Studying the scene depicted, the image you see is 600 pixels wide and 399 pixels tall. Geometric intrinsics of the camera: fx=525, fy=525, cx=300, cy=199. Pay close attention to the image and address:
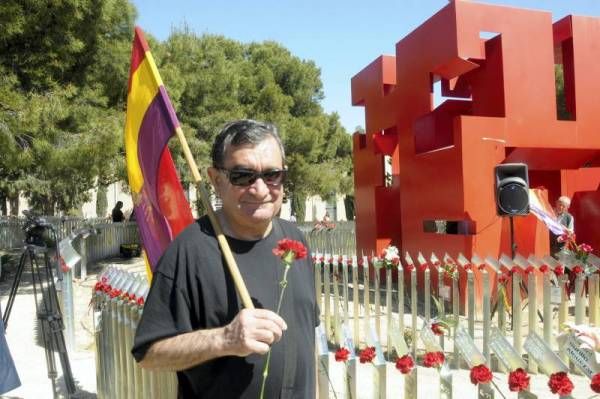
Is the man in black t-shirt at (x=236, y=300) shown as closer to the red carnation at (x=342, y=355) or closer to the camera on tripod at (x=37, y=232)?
the red carnation at (x=342, y=355)

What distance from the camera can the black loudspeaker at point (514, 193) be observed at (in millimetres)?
6898

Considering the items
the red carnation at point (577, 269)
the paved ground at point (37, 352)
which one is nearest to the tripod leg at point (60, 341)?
the paved ground at point (37, 352)

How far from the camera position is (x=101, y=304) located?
155 inches

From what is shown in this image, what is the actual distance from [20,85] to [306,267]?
31.5 feet

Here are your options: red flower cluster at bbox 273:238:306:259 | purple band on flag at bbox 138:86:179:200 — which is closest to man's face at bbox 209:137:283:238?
red flower cluster at bbox 273:238:306:259

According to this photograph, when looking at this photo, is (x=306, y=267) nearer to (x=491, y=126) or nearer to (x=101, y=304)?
(x=101, y=304)

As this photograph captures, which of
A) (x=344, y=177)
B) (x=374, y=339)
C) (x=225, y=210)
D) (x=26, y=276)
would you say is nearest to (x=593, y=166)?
(x=374, y=339)

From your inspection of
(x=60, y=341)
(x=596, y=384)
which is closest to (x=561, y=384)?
(x=596, y=384)

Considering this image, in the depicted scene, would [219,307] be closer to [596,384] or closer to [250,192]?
[250,192]

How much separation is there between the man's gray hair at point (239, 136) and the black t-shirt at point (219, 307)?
0.25m

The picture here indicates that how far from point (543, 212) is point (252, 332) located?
7.46 meters

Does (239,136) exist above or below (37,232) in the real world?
above

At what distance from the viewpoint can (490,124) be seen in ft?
27.0

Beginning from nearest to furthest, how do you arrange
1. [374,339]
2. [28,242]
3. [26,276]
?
[374,339] < [28,242] < [26,276]
